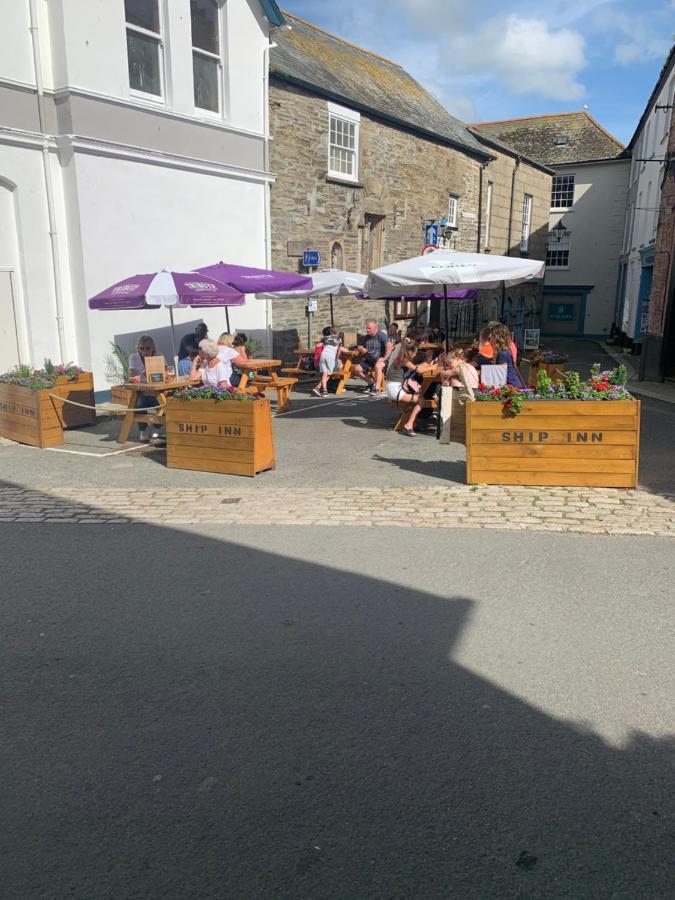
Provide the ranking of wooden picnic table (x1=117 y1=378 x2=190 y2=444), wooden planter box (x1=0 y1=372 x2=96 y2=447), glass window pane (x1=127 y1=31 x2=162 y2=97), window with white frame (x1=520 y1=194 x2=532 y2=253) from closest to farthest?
wooden picnic table (x1=117 y1=378 x2=190 y2=444)
wooden planter box (x1=0 y1=372 x2=96 y2=447)
glass window pane (x1=127 y1=31 x2=162 y2=97)
window with white frame (x1=520 y1=194 x2=532 y2=253)

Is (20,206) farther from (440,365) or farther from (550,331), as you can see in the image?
(550,331)

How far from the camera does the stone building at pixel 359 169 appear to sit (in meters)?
17.4

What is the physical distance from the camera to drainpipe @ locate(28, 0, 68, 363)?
459 inches

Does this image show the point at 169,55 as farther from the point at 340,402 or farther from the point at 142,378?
the point at 340,402

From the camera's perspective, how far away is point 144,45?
13.3m

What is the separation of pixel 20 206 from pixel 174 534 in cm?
809

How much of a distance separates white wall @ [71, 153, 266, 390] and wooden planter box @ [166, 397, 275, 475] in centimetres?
490

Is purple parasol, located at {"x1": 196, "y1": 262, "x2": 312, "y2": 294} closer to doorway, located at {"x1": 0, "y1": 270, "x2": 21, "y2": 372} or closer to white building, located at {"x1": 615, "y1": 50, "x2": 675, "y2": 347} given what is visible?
doorway, located at {"x1": 0, "y1": 270, "x2": 21, "y2": 372}

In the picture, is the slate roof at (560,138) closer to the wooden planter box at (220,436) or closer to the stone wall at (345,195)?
the stone wall at (345,195)

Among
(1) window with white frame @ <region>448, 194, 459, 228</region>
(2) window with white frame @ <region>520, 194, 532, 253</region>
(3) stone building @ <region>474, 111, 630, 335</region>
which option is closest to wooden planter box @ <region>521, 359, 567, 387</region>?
(1) window with white frame @ <region>448, 194, 459, 228</region>

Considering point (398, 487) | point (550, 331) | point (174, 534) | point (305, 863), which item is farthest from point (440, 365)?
point (550, 331)

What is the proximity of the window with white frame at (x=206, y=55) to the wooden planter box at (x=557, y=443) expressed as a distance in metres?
10.7

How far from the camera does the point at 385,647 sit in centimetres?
440

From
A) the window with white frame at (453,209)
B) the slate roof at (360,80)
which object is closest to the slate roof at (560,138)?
the slate roof at (360,80)
